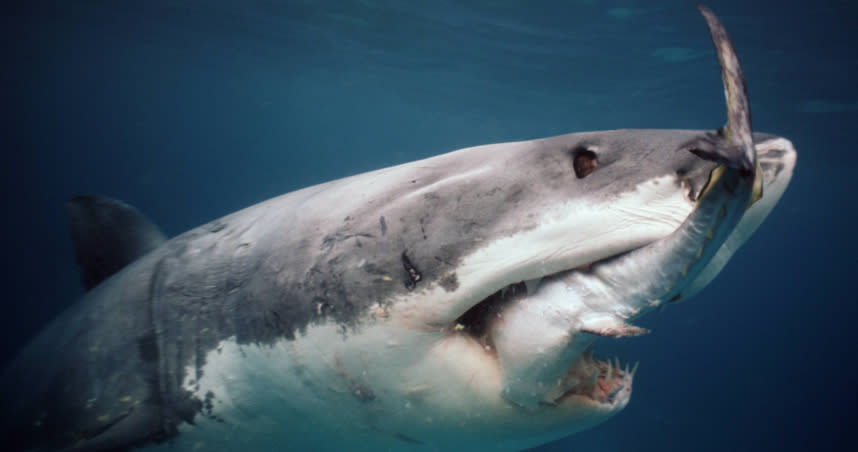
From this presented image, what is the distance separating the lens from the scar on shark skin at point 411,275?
5.13 feet

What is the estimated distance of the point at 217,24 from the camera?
27.4 metres

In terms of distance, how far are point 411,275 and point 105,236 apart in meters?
3.33

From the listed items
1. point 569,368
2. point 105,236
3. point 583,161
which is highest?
point 583,161

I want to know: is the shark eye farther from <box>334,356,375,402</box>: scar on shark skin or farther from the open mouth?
<box>334,356,375,402</box>: scar on shark skin

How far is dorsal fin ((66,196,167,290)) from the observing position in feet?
11.8

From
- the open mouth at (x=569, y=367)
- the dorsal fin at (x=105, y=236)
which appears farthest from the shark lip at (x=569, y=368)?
the dorsal fin at (x=105, y=236)

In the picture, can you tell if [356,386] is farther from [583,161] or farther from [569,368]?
[583,161]

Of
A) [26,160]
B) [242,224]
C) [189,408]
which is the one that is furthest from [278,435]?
[26,160]

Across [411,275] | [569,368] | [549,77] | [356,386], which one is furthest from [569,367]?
[549,77]

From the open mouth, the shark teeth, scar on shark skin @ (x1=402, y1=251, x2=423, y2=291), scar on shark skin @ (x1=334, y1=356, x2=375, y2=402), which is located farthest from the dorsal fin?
the shark teeth

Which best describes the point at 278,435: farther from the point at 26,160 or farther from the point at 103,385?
the point at 26,160

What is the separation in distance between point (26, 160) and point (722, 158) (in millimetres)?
106025

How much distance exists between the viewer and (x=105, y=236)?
3.62m

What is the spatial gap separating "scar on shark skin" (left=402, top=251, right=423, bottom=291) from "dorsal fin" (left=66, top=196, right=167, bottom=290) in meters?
2.98
